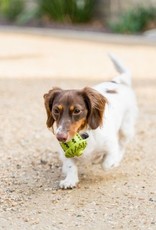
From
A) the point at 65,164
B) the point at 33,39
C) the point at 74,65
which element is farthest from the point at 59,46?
the point at 65,164

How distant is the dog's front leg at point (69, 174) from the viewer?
5691 mm

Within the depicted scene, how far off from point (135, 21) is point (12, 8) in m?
4.58

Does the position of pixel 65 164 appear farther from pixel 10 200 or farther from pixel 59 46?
pixel 59 46

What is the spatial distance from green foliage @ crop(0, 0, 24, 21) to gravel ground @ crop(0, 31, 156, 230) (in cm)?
909

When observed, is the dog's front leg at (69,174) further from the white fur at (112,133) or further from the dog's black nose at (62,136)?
the dog's black nose at (62,136)

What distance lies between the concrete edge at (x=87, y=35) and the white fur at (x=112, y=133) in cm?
891

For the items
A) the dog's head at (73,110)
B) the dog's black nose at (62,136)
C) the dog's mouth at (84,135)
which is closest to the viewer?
the dog's black nose at (62,136)

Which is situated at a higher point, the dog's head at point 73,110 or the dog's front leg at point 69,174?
the dog's head at point 73,110

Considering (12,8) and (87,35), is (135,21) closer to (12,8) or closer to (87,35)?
(87,35)

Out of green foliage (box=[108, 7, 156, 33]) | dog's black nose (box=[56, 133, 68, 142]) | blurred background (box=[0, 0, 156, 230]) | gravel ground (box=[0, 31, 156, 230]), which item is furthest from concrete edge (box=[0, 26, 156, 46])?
dog's black nose (box=[56, 133, 68, 142])

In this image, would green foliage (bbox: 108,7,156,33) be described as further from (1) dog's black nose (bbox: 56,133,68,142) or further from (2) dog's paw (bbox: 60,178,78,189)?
(1) dog's black nose (bbox: 56,133,68,142)

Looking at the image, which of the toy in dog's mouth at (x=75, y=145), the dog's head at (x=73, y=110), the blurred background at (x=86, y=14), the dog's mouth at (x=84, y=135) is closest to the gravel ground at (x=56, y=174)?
the toy in dog's mouth at (x=75, y=145)

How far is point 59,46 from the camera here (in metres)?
16.0

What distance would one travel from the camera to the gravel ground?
16.6 ft
